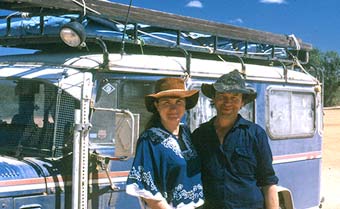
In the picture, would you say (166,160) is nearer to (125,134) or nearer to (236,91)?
(236,91)

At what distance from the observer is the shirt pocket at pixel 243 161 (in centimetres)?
360

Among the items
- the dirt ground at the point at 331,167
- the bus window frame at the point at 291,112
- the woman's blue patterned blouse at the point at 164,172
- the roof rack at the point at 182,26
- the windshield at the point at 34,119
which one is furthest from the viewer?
the dirt ground at the point at 331,167

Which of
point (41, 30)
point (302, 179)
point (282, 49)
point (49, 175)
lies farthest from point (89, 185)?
point (282, 49)

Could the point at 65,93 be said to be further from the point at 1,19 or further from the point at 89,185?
the point at 1,19

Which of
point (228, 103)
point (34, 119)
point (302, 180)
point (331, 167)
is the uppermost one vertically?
point (228, 103)

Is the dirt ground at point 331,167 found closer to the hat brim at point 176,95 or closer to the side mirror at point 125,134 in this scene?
the side mirror at point 125,134

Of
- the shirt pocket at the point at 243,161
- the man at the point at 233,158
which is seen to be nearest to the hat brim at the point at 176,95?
the man at the point at 233,158

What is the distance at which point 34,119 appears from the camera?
453 centimetres

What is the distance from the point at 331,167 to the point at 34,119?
1378cm

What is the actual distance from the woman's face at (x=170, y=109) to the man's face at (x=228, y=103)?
338 millimetres

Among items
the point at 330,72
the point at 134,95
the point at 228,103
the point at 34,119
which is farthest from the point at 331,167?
the point at 330,72

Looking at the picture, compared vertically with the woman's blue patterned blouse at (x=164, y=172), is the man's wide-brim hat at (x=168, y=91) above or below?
→ above

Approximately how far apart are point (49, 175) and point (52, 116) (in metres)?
0.48

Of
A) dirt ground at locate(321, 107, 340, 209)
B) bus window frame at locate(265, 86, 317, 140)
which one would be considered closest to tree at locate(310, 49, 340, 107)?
dirt ground at locate(321, 107, 340, 209)
